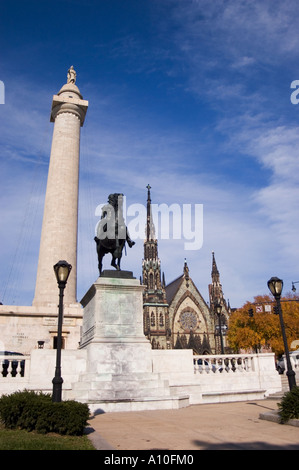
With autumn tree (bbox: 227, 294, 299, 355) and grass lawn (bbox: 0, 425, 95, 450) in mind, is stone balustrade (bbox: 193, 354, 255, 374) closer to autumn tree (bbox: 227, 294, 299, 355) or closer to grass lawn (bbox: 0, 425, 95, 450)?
grass lawn (bbox: 0, 425, 95, 450)

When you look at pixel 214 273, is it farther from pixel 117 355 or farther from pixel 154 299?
pixel 117 355

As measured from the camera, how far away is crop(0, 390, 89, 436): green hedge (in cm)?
750

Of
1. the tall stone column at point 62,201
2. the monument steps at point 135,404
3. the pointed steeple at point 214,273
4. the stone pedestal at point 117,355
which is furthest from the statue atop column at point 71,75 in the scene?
the pointed steeple at point 214,273

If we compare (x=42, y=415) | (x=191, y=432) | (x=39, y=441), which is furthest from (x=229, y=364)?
(x=39, y=441)

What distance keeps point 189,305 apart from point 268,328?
1880 inches

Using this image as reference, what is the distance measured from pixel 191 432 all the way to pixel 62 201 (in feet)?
82.6

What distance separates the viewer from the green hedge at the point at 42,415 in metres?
7.50

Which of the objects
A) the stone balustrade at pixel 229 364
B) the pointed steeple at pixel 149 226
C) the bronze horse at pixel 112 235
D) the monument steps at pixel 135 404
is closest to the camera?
the monument steps at pixel 135 404

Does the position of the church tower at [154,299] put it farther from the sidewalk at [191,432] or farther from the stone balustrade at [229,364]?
the sidewalk at [191,432]

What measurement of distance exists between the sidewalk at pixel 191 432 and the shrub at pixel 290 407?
255 mm

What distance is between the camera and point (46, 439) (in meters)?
6.90

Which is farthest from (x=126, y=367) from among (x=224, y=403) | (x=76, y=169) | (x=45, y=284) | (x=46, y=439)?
(x=76, y=169)

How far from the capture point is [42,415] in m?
7.62

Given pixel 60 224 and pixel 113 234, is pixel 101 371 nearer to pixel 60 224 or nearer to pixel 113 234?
pixel 113 234
